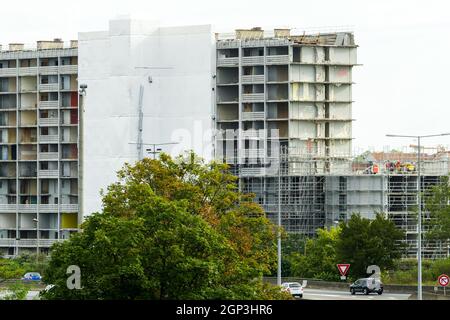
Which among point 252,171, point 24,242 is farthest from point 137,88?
point 24,242

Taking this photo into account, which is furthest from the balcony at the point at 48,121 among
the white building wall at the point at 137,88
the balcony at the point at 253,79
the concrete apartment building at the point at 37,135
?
the balcony at the point at 253,79

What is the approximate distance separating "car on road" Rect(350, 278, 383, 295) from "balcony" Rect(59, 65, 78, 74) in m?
63.8

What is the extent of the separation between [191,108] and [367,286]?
56.2 metres

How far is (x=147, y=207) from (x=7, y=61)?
335ft

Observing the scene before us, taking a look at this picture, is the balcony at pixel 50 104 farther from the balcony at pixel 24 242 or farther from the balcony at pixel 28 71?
the balcony at pixel 24 242

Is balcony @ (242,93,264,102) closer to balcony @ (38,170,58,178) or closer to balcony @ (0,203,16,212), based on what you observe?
balcony @ (38,170,58,178)

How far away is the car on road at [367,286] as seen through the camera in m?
73.9

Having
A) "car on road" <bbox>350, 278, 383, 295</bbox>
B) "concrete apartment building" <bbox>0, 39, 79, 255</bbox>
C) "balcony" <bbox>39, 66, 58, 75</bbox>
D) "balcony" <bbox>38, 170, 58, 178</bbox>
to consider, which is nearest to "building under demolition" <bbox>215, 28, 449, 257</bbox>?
"concrete apartment building" <bbox>0, 39, 79, 255</bbox>

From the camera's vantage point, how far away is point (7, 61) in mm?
135500

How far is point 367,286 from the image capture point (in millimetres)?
74188

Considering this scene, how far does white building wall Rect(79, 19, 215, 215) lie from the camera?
126750mm

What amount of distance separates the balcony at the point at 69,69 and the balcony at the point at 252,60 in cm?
1782

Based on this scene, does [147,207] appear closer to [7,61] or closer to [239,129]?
[239,129]

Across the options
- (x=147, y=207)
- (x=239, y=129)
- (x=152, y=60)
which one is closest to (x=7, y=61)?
(x=152, y=60)
